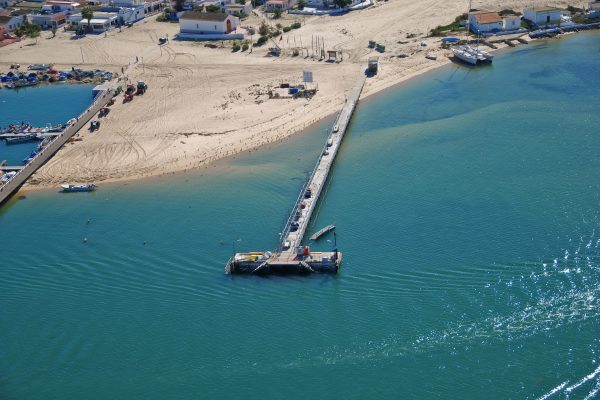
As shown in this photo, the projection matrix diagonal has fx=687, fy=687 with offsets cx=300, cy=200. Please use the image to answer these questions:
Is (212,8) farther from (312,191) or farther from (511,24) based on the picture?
(312,191)

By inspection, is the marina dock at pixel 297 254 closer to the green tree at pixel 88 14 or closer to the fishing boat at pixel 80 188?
A: the fishing boat at pixel 80 188

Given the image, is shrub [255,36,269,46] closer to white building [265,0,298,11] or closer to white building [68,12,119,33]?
white building [265,0,298,11]

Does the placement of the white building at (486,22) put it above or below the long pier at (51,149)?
above

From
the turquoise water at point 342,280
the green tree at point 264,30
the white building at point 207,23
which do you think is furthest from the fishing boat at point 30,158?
the green tree at point 264,30

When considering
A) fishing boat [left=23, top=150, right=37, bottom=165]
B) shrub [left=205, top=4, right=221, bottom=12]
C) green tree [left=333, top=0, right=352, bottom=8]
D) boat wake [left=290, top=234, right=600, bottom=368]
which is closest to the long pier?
fishing boat [left=23, top=150, right=37, bottom=165]

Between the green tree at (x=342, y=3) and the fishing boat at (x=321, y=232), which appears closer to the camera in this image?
the fishing boat at (x=321, y=232)

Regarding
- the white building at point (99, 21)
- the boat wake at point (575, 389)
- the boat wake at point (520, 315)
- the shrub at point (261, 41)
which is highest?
the white building at point (99, 21)
